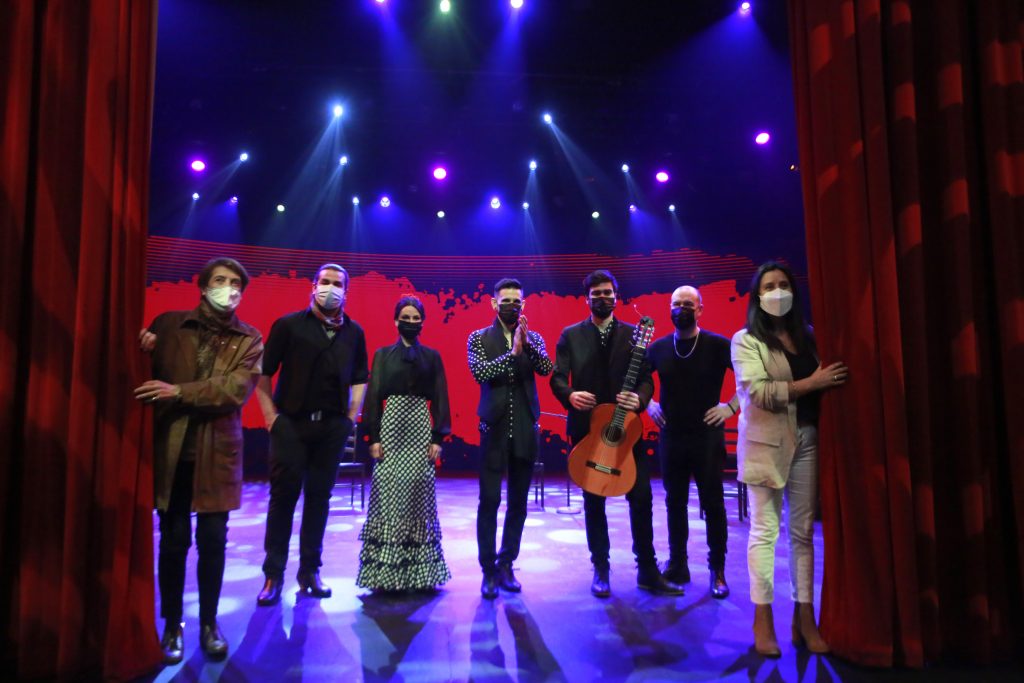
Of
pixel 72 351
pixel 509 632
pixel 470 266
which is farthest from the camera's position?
pixel 470 266

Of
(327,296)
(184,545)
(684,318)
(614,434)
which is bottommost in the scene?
(184,545)

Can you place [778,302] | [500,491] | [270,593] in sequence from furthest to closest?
[500,491], [270,593], [778,302]

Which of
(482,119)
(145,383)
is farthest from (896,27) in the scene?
(482,119)

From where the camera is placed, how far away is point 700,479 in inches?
133

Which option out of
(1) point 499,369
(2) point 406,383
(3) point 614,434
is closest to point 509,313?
(1) point 499,369

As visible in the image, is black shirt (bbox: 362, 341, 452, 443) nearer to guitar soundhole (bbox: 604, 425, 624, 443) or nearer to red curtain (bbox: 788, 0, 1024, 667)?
guitar soundhole (bbox: 604, 425, 624, 443)

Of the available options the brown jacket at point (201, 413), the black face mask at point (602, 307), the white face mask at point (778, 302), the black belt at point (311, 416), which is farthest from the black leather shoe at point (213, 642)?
the white face mask at point (778, 302)

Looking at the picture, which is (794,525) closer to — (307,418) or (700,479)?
(700,479)

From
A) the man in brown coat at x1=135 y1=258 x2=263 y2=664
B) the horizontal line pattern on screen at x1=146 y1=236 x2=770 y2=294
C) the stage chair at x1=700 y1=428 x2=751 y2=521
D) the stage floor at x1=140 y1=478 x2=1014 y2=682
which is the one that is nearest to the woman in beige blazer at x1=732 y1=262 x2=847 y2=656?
the stage floor at x1=140 y1=478 x2=1014 y2=682

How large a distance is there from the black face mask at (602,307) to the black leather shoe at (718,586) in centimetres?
160

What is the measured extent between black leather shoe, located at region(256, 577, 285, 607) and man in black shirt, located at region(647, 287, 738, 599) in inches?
86.9

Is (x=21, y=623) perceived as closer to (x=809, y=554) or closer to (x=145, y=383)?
(x=145, y=383)

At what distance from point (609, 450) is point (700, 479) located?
2.12 feet

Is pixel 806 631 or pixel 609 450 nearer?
pixel 806 631
